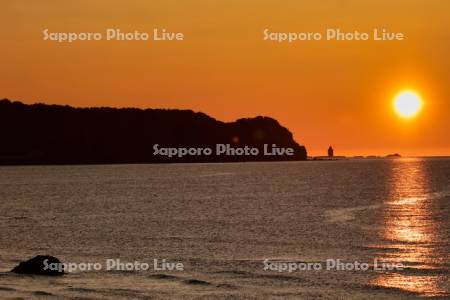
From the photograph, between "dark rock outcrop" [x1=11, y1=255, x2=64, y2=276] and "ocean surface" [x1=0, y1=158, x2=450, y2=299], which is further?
"dark rock outcrop" [x1=11, y1=255, x2=64, y2=276]

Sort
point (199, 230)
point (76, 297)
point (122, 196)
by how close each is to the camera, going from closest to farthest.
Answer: point (76, 297) → point (199, 230) → point (122, 196)

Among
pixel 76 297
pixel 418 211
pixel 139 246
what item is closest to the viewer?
pixel 76 297

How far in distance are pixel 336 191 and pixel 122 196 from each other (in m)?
44.0

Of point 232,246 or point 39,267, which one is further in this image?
point 232,246

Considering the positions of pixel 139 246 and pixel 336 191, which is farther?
pixel 336 191

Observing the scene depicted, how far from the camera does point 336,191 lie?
564 ft

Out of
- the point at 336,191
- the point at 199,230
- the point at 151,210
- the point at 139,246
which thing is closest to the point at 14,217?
the point at 151,210

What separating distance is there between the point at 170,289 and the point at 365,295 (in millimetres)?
11685

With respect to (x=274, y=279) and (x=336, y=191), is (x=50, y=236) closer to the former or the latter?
(x=274, y=279)

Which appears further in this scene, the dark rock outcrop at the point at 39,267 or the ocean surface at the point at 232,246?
the dark rock outcrop at the point at 39,267

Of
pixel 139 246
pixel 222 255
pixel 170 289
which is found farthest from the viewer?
pixel 139 246

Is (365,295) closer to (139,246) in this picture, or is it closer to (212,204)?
(139,246)

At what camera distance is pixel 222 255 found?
65.6 metres

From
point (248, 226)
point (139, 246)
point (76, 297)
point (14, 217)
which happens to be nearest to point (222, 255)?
point (139, 246)
